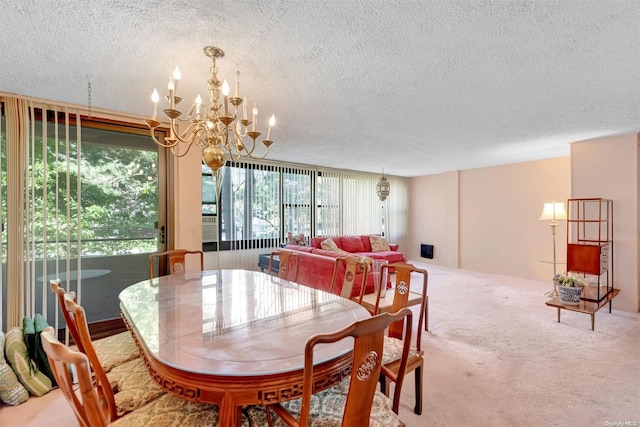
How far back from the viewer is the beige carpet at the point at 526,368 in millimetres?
1886

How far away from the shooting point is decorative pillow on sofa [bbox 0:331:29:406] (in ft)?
6.45

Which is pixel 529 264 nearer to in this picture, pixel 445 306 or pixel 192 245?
pixel 445 306

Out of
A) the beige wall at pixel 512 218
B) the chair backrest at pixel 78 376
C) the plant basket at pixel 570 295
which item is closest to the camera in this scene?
the chair backrest at pixel 78 376

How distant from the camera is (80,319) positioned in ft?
3.96

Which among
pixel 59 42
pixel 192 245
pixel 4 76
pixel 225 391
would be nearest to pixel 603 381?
pixel 225 391

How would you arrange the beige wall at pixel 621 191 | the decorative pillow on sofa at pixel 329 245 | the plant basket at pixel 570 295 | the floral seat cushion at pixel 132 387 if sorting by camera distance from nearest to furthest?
the floral seat cushion at pixel 132 387 < the plant basket at pixel 570 295 < the beige wall at pixel 621 191 < the decorative pillow on sofa at pixel 329 245

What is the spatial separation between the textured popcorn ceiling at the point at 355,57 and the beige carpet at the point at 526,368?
2231mm

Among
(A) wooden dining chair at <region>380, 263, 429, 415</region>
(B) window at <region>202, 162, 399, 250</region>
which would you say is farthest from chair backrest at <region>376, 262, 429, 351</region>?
(B) window at <region>202, 162, 399, 250</region>

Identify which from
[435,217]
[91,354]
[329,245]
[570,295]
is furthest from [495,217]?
[91,354]

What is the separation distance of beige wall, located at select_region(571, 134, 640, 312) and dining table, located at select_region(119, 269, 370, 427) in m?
4.21

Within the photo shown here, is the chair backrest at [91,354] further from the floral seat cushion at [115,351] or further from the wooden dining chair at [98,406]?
the floral seat cushion at [115,351]

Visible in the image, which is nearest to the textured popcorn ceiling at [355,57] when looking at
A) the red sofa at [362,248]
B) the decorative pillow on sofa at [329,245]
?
the decorative pillow on sofa at [329,245]

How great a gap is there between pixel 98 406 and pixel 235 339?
503 millimetres

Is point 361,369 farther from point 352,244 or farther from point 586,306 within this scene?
point 352,244
